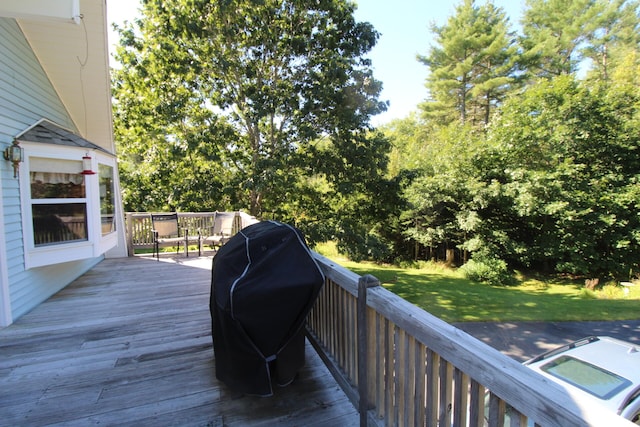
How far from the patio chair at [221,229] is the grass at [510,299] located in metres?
4.51

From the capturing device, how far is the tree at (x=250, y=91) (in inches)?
279

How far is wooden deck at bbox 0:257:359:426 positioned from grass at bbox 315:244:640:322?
5053mm

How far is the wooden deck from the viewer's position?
1935 mm

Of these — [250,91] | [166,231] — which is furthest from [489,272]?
[166,231]

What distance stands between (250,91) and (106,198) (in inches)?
149

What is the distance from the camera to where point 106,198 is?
5.08 metres

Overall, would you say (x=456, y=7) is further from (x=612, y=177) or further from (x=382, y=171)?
(x=382, y=171)

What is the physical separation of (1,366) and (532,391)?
11.7 feet

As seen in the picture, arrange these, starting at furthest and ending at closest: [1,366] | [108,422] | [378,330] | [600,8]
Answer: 1. [600,8]
2. [1,366]
3. [108,422]
4. [378,330]

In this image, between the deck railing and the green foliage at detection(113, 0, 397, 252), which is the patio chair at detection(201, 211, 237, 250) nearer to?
the green foliage at detection(113, 0, 397, 252)

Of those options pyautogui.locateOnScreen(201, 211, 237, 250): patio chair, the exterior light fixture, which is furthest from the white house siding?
pyautogui.locateOnScreen(201, 211, 237, 250): patio chair

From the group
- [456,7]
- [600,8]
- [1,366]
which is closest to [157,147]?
[1,366]

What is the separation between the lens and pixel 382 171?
820 centimetres

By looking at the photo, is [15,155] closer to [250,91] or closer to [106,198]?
[106,198]
